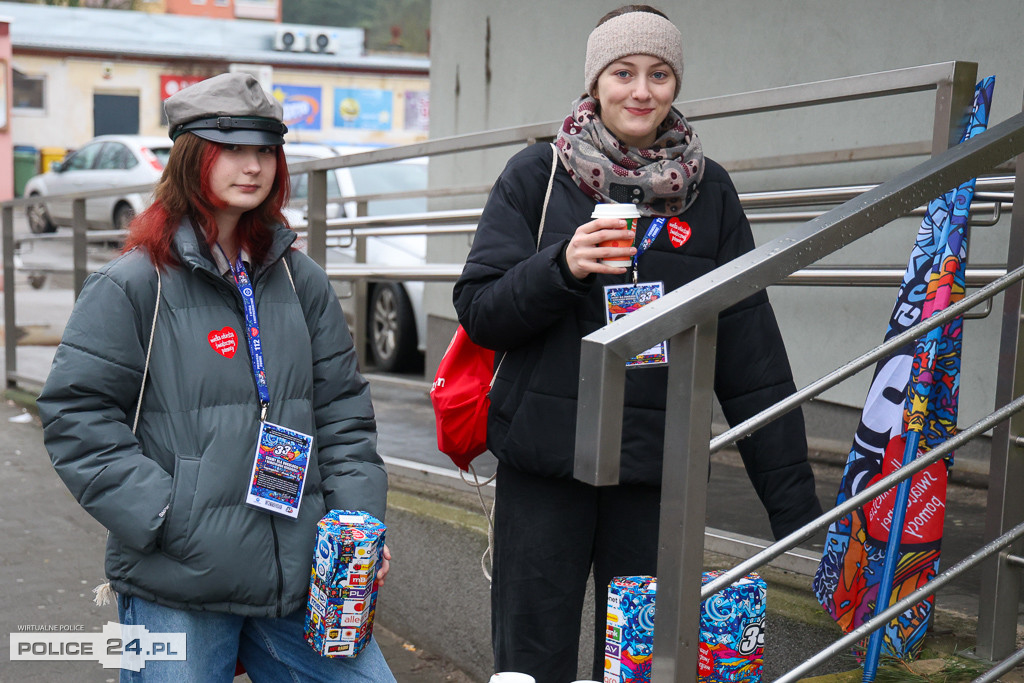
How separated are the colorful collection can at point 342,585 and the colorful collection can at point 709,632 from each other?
59cm

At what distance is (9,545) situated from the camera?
4906 millimetres

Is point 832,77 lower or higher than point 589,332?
higher

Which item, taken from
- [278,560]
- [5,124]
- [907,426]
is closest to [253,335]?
[278,560]

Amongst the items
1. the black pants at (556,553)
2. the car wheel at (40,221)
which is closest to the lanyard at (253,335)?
the black pants at (556,553)

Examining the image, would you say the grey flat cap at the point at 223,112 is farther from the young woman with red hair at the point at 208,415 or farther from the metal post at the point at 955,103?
the metal post at the point at 955,103

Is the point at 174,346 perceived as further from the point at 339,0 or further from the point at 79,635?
the point at 339,0

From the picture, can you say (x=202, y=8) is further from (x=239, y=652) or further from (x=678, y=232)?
(x=678, y=232)

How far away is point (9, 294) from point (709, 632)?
25.5 ft

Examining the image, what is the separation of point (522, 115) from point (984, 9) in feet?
10.5

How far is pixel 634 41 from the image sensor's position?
2.18 meters

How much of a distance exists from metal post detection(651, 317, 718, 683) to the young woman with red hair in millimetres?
819

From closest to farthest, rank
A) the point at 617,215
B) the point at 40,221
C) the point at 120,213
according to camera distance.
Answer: the point at 617,215
the point at 120,213
the point at 40,221

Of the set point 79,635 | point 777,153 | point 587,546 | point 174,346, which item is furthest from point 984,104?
point 79,635

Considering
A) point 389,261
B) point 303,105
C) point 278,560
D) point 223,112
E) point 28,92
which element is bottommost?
point 278,560
